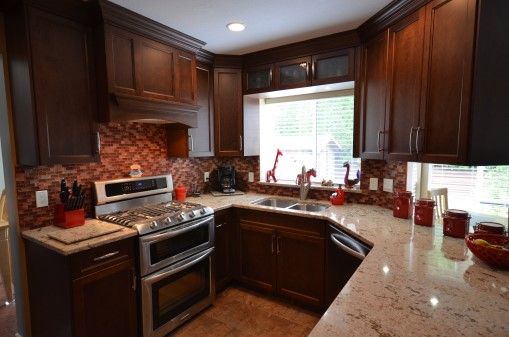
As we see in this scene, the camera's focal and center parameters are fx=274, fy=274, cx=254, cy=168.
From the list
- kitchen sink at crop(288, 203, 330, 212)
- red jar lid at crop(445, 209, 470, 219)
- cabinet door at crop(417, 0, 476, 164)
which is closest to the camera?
cabinet door at crop(417, 0, 476, 164)

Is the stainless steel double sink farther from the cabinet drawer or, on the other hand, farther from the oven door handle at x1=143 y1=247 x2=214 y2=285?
the cabinet drawer

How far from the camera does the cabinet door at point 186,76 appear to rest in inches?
96.6

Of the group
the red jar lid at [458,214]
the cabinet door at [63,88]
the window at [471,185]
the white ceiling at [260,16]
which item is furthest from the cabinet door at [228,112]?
the red jar lid at [458,214]

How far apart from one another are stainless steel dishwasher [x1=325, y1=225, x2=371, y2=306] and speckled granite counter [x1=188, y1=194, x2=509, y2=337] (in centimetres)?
31

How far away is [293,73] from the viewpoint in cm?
269

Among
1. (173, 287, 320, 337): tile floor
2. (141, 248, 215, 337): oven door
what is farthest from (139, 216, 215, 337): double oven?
(173, 287, 320, 337): tile floor

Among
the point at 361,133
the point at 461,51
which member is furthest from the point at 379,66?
the point at 461,51

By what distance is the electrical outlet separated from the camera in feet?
6.18

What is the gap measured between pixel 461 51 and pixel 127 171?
99.7 inches

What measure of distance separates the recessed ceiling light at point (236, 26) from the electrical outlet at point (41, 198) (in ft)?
6.07

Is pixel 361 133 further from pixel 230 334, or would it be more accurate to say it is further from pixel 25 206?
pixel 25 206

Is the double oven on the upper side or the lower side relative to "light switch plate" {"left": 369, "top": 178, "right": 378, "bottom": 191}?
lower

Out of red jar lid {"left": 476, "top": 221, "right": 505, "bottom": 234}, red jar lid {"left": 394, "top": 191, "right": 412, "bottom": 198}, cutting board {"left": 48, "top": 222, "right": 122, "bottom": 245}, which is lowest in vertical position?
cutting board {"left": 48, "top": 222, "right": 122, "bottom": 245}

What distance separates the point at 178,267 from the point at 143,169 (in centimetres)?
102
